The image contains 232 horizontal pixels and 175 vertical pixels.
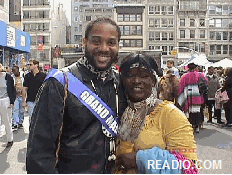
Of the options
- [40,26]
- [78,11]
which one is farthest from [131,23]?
[78,11]

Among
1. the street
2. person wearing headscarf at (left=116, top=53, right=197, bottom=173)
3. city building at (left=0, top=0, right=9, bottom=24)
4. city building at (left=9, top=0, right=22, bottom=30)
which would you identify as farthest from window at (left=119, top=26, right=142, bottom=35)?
person wearing headscarf at (left=116, top=53, right=197, bottom=173)

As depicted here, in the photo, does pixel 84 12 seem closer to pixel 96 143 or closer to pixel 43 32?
pixel 43 32

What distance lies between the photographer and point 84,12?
216 ft

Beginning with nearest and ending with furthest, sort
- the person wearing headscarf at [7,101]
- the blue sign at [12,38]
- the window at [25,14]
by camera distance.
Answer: the person wearing headscarf at [7,101] → the blue sign at [12,38] → the window at [25,14]

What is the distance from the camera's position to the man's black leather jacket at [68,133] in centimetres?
177

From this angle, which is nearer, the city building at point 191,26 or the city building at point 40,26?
the city building at point 40,26

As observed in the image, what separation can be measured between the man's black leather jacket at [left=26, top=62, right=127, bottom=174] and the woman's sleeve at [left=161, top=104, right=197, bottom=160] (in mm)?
372

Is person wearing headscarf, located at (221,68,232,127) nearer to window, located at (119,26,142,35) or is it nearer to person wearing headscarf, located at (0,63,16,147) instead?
person wearing headscarf, located at (0,63,16,147)

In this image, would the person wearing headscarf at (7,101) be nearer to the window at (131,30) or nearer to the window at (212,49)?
→ the window at (131,30)

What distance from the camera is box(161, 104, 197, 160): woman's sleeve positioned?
1788mm

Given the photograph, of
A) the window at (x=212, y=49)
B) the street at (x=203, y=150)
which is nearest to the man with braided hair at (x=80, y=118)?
the street at (x=203, y=150)

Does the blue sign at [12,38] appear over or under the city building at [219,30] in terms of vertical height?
under

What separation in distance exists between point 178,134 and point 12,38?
21331 millimetres

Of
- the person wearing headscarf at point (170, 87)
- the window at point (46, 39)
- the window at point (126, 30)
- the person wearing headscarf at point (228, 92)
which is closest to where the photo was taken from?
the person wearing headscarf at point (170, 87)
